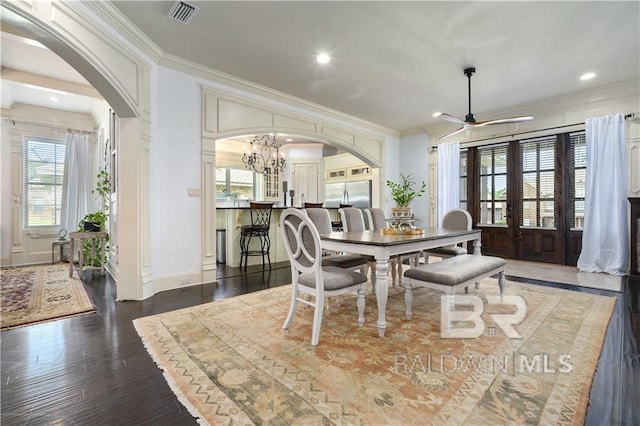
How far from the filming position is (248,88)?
425cm

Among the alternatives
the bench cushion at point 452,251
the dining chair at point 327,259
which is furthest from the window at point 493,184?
the dining chair at point 327,259

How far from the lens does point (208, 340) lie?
2.11 m

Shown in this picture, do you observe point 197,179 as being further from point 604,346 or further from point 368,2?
point 604,346

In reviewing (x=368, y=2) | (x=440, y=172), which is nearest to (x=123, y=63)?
(x=368, y=2)

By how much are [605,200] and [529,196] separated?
41.0 inches

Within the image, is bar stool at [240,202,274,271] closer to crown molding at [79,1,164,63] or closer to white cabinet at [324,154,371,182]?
crown molding at [79,1,164,63]

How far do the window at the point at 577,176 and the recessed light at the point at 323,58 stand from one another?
4402 mm

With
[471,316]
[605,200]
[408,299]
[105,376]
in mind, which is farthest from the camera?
[605,200]

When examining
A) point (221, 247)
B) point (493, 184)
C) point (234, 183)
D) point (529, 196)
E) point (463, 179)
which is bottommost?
point (221, 247)

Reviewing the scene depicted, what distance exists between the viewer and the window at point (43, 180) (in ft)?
17.4

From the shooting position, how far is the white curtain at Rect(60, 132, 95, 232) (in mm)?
5520

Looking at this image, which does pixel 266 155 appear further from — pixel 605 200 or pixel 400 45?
pixel 605 200

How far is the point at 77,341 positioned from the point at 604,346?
3788 mm

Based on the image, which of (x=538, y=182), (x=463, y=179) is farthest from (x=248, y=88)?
(x=538, y=182)
